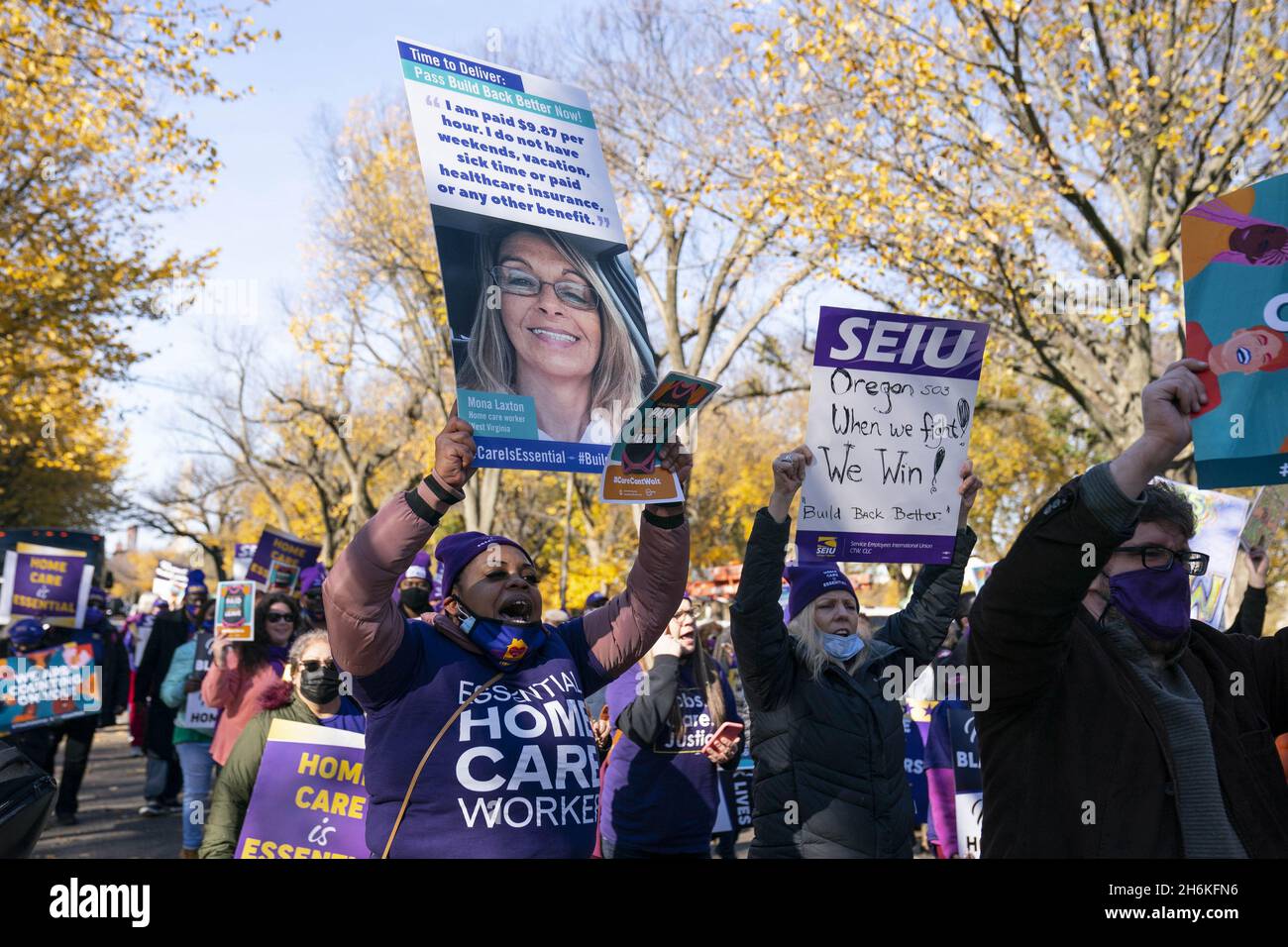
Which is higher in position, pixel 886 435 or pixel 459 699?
pixel 886 435

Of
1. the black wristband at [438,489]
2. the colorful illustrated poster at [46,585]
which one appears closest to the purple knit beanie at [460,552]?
the black wristband at [438,489]

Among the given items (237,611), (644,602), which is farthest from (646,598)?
(237,611)

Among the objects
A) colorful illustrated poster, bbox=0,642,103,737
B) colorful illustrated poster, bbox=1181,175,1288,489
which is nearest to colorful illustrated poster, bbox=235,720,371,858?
colorful illustrated poster, bbox=1181,175,1288,489

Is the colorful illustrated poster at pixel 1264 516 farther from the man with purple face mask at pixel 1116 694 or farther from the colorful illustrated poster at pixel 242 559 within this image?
the colorful illustrated poster at pixel 242 559

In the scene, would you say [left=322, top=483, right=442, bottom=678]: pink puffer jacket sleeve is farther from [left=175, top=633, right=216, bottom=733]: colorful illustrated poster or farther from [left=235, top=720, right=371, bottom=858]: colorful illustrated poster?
[left=175, top=633, right=216, bottom=733]: colorful illustrated poster

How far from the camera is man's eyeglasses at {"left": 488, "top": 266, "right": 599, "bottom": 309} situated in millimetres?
3750

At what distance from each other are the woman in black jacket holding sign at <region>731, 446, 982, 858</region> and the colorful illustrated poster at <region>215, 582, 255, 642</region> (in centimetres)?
458

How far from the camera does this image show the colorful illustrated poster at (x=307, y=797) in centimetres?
508

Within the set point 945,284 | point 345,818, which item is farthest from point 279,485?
point 345,818

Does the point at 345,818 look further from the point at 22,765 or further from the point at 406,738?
the point at 22,765

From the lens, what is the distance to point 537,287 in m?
3.82

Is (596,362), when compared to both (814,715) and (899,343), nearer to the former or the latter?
(899,343)

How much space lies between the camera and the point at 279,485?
52656 millimetres

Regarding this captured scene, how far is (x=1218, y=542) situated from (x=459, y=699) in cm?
474
